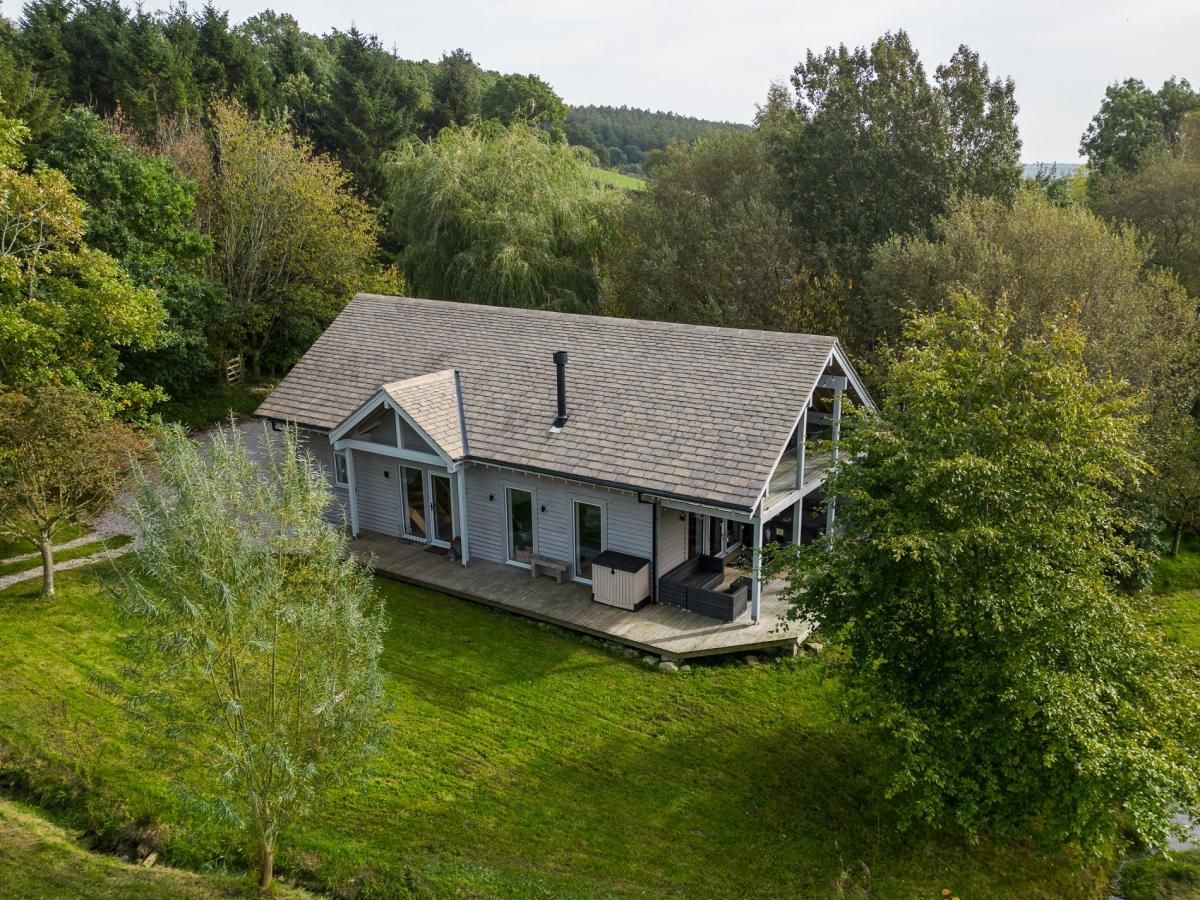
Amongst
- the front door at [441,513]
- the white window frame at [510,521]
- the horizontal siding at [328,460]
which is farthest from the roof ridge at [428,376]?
the white window frame at [510,521]

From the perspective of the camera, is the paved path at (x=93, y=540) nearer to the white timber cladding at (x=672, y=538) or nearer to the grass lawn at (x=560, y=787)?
the grass lawn at (x=560, y=787)

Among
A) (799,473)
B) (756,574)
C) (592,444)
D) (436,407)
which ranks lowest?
(756,574)

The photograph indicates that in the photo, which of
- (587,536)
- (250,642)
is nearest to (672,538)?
(587,536)

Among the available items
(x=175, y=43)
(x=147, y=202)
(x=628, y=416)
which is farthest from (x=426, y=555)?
(x=175, y=43)

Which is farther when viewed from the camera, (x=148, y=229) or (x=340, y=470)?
(x=148, y=229)

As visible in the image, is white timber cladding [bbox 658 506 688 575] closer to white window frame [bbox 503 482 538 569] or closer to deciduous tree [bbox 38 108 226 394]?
white window frame [bbox 503 482 538 569]

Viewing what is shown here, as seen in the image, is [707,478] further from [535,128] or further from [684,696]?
[535,128]

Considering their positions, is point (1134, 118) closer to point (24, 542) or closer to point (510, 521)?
point (510, 521)
